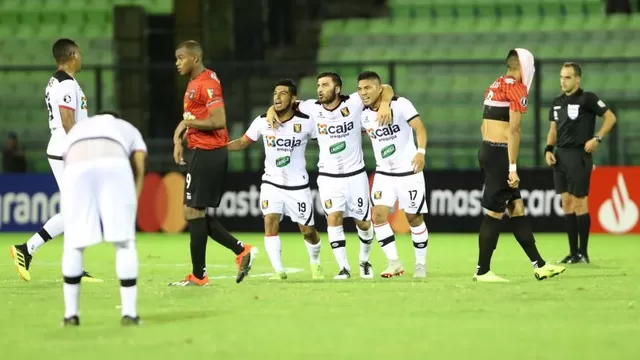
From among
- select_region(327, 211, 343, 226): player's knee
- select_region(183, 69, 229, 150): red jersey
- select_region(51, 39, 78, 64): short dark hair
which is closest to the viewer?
select_region(183, 69, 229, 150): red jersey

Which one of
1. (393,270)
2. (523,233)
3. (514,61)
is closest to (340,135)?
(393,270)

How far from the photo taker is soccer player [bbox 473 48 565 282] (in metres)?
12.1

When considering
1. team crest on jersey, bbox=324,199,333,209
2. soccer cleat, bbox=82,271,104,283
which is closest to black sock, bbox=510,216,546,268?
team crest on jersey, bbox=324,199,333,209

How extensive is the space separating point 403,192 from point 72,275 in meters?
4.83

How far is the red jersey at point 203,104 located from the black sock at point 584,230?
5.05 m

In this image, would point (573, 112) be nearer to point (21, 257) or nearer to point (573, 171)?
point (573, 171)

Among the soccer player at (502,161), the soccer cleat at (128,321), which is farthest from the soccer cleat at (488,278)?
the soccer cleat at (128,321)

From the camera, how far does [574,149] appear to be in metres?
15.3

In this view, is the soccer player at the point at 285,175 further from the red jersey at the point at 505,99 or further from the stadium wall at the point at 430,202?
the stadium wall at the point at 430,202

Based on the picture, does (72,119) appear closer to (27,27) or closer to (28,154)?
(28,154)

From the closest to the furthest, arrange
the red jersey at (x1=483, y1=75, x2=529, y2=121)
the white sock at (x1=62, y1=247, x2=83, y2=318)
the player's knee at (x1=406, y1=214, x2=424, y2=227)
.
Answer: the white sock at (x1=62, y1=247, x2=83, y2=318) → the red jersey at (x1=483, y1=75, x2=529, y2=121) → the player's knee at (x1=406, y1=214, x2=424, y2=227)

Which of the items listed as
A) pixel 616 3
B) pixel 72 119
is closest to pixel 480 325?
pixel 72 119

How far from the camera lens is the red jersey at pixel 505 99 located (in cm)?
1198

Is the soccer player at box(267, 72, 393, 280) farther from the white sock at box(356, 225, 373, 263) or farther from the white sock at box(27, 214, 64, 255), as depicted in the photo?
the white sock at box(27, 214, 64, 255)
